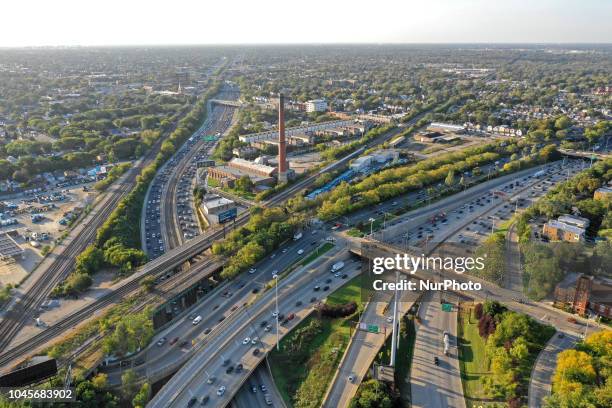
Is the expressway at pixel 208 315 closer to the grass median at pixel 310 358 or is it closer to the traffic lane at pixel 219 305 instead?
the traffic lane at pixel 219 305

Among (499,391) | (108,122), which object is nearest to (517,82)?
(108,122)

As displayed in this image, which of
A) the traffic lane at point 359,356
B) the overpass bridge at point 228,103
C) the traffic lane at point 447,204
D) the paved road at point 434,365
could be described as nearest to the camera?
the paved road at point 434,365

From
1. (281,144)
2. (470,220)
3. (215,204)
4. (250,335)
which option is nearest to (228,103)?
(281,144)

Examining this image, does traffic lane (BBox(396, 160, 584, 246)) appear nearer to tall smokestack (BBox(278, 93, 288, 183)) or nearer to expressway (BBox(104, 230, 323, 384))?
expressway (BBox(104, 230, 323, 384))

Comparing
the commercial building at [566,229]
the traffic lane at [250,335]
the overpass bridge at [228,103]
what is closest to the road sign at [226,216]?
the traffic lane at [250,335]

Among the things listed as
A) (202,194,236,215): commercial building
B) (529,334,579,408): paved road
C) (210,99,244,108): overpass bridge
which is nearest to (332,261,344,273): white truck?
(529,334,579,408): paved road

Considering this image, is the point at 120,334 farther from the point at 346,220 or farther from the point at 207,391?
the point at 346,220
